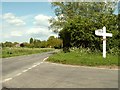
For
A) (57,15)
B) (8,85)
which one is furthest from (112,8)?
(8,85)

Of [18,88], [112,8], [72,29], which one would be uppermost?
[112,8]

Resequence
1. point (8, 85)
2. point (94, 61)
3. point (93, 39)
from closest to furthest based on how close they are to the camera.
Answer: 1. point (8, 85)
2. point (94, 61)
3. point (93, 39)

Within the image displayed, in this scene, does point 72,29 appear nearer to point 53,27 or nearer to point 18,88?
point 53,27

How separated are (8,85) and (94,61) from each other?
1125cm

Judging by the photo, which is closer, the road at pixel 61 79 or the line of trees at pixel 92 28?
the road at pixel 61 79

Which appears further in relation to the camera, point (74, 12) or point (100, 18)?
point (74, 12)

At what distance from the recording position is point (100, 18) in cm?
3512

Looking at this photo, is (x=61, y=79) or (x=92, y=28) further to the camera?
(x=92, y=28)

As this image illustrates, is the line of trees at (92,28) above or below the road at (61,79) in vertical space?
above

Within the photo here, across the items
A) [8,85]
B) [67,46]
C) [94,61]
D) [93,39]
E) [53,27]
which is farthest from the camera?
[53,27]

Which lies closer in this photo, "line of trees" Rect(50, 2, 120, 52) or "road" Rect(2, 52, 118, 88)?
"road" Rect(2, 52, 118, 88)

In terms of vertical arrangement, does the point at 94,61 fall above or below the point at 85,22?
below

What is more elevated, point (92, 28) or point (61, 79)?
point (92, 28)

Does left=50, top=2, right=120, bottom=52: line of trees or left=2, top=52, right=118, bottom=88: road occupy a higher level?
left=50, top=2, right=120, bottom=52: line of trees
